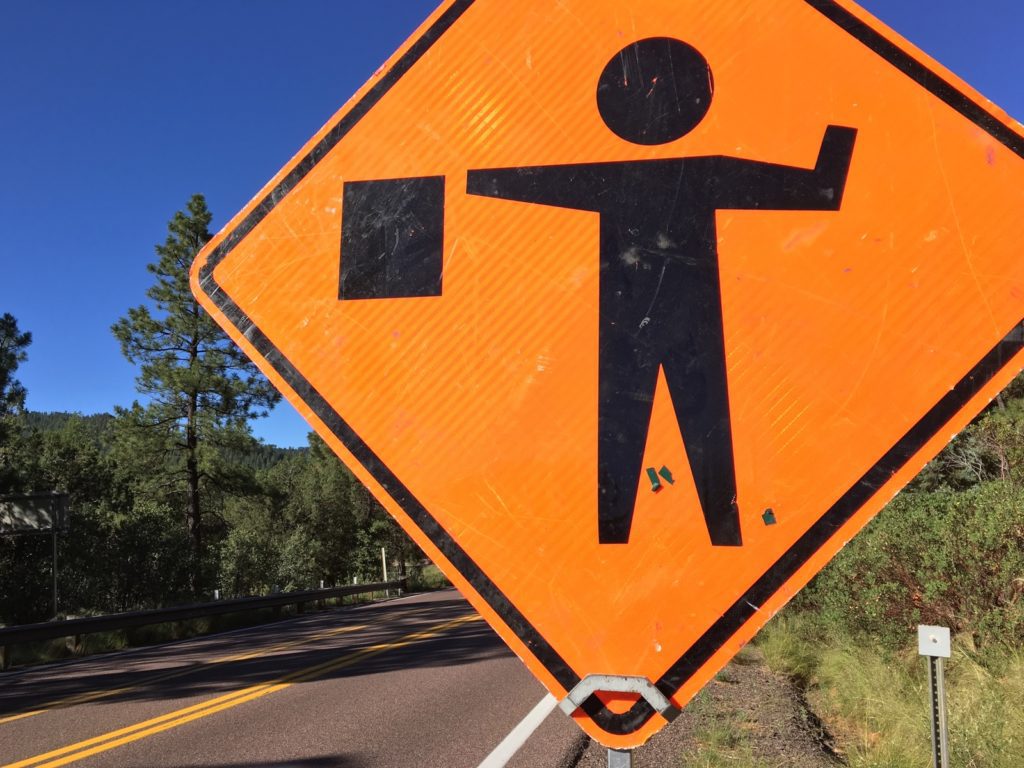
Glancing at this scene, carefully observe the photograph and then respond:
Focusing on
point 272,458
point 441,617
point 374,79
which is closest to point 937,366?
point 374,79

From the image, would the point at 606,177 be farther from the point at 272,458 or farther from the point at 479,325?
the point at 272,458

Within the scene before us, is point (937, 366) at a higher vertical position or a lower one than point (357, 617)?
higher

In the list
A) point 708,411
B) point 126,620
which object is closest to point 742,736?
point 708,411

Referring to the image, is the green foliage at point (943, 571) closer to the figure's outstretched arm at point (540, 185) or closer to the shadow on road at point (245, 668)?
the shadow on road at point (245, 668)

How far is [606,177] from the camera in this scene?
139 cm

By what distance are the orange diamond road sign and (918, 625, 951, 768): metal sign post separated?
→ 0.67 m

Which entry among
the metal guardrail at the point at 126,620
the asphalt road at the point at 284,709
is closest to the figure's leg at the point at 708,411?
the asphalt road at the point at 284,709

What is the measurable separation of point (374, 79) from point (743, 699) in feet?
19.6

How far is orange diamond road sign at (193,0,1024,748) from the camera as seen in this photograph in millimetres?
1214

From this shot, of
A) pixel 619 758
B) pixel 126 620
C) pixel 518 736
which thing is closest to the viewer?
pixel 619 758

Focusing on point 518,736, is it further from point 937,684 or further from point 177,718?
point 937,684

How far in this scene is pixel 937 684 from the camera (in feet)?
5.93

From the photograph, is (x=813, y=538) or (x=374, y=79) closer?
(x=813, y=538)

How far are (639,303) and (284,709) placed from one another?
6.32 meters
